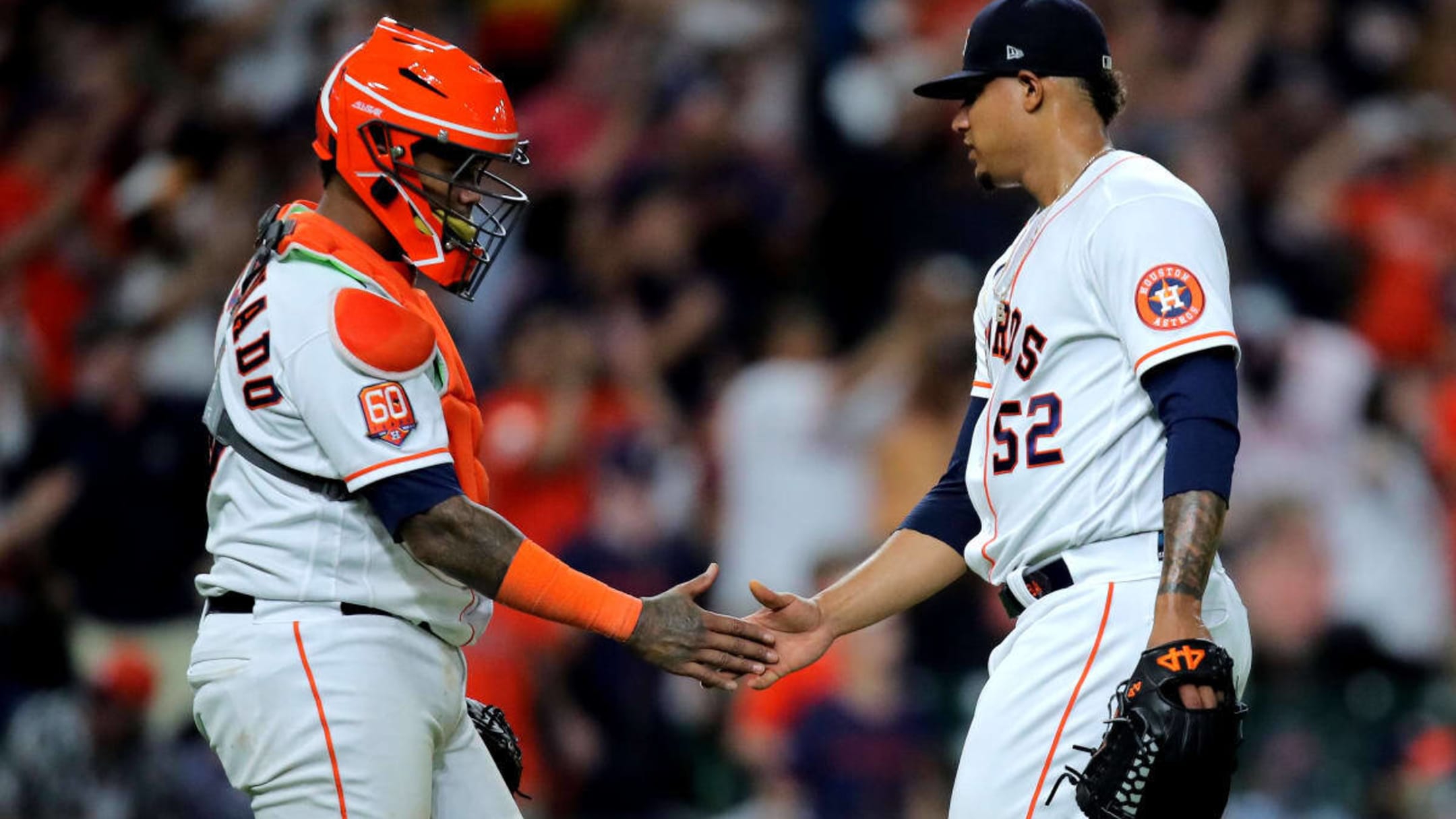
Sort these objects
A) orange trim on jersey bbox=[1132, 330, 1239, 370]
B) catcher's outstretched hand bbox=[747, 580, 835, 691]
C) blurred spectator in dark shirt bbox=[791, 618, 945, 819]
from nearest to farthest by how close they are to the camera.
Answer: orange trim on jersey bbox=[1132, 330, 1239, 370] < catcher's outstretched hand bbox=[747, 580, 835, 691] < blurred spectator in dark shirt bbox=[791, 618, 945, 819]

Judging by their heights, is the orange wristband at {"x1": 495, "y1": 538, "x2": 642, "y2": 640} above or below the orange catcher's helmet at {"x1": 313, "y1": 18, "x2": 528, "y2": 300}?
below

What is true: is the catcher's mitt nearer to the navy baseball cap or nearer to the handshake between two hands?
the handshake between two hands

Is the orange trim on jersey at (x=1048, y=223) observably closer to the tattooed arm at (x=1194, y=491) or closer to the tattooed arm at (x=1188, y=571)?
the tattooed arm at (x=1194, y=491)

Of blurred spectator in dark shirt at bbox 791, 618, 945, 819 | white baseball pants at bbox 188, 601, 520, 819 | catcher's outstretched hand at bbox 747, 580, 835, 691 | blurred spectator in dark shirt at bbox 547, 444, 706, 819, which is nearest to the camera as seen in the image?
white baseball pants at bbox 188, 601, 520, 819

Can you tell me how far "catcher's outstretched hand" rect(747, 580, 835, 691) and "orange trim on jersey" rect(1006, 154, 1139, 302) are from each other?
39.7 inches

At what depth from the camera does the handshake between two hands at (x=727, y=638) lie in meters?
4.24

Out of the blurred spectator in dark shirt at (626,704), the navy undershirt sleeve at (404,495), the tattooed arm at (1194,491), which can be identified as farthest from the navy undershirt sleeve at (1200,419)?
the blurred spectator in dark shirt at (626,704)

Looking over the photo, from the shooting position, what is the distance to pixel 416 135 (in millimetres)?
4168

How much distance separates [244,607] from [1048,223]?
1.95m

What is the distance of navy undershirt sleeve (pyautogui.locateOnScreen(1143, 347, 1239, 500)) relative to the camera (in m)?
3.62

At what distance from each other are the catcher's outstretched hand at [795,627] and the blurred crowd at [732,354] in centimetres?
247

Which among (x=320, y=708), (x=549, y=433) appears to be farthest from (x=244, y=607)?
(x=549, y=433)

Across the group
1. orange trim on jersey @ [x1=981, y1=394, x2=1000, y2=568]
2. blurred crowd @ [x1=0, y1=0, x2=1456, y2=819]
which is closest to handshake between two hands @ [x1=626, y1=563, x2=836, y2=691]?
orange trim on jersey @ [x1=981, y1=394, x2=1000, y2=568]

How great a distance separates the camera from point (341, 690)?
13.1 feet
